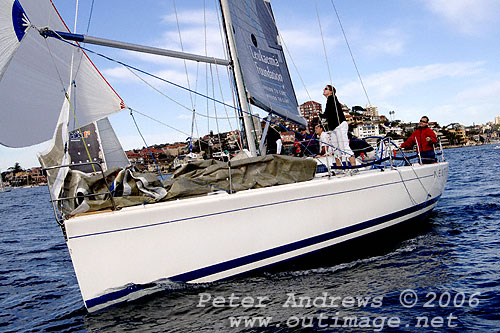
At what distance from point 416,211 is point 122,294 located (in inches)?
198

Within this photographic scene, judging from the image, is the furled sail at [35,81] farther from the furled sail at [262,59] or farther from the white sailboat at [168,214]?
the furled sail at [262,59]

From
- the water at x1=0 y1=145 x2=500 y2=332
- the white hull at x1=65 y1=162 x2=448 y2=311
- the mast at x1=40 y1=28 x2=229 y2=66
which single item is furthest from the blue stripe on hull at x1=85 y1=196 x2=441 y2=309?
the mast at x1=40 y1=28 x2=229 y2=66

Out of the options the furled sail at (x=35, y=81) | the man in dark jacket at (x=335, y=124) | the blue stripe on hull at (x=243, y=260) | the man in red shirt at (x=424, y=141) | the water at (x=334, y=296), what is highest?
the furled sail at (x=35, y=81)

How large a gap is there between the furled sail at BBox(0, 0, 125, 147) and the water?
2.12 m

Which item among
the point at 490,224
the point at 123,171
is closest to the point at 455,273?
the point at 490,224

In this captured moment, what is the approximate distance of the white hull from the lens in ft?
11.5

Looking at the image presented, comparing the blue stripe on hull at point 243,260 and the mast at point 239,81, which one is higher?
the mast at point 239,81

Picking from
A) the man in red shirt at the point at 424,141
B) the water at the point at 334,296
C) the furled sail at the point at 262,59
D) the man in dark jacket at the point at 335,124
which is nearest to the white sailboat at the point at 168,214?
the water at the point at 334,296

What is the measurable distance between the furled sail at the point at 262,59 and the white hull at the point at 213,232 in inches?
109

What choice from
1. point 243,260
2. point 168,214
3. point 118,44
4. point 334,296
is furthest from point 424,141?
point 118,44

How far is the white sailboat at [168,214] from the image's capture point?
354cm

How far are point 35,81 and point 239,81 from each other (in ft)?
10.2

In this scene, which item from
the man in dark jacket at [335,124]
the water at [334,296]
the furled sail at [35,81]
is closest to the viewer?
the water at [334,296]

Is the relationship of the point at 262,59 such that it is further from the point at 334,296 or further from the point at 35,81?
the point at 334,296
